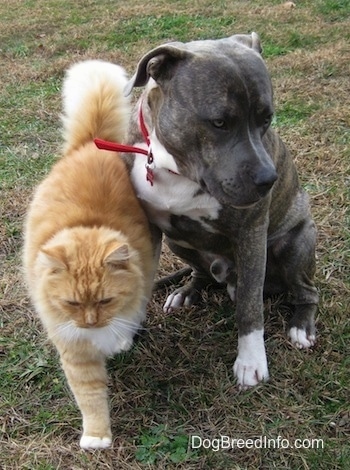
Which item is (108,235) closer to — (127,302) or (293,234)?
(127,302)

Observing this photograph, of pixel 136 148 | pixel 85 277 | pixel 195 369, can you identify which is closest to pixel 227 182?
pixel 136 148

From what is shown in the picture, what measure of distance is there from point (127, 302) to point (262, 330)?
705 millimetres

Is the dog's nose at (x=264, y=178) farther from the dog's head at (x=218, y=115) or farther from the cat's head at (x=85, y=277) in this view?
the cat's head at (x=85, y=277)

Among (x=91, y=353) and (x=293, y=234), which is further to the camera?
(x=293, y=234)

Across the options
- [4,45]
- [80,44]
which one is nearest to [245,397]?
[80,44]

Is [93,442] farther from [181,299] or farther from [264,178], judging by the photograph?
[264,178]

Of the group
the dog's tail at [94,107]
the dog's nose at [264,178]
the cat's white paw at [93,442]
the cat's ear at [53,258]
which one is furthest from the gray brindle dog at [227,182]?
the cat's white paw at [93,442]

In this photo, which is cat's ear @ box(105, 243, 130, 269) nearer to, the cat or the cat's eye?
the cat

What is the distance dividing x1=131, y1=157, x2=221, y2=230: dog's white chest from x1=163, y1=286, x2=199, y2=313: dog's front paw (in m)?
0.64

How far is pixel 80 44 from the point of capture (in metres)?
7.60

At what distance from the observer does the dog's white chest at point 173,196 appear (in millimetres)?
2604

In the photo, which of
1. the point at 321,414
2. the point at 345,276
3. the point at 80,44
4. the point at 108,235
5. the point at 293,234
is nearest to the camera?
the point at 108,235

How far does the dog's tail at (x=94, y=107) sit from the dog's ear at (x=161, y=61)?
13.0 inches

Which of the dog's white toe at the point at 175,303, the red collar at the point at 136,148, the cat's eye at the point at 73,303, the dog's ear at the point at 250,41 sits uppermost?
the dog's ear at the point at 250,41
